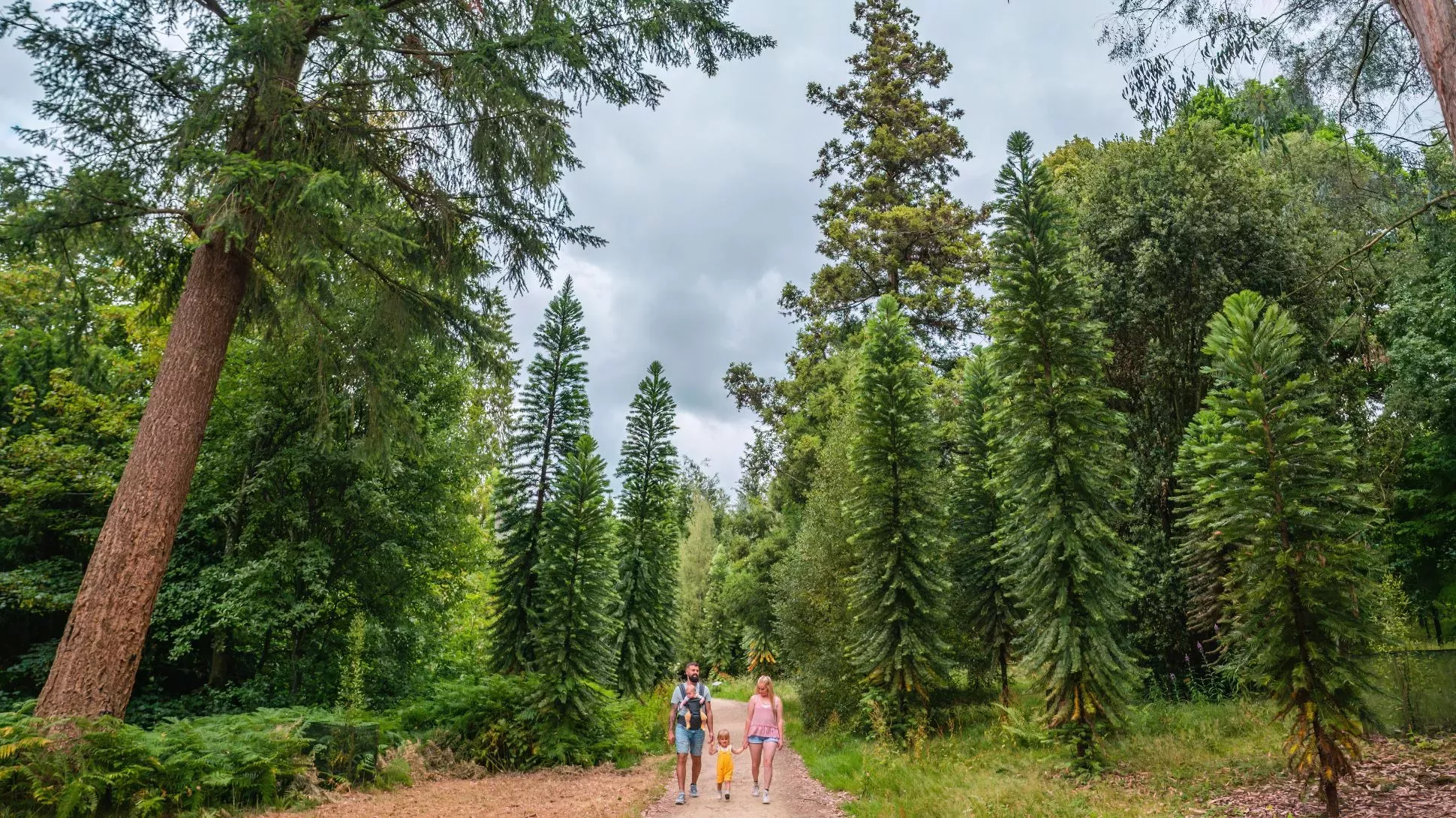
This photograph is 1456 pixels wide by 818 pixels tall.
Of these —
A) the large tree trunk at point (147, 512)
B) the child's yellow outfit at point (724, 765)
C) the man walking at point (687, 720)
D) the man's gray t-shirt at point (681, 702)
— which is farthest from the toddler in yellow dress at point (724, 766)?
the large tree trunk at point (147, 512)

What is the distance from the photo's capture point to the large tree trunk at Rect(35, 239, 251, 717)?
726 cm

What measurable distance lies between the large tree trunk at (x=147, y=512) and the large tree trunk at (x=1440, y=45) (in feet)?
39.2

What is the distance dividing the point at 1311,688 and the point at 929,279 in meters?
16.7

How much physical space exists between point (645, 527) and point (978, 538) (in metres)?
9.62

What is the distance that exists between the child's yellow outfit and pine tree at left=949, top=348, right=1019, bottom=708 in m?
7.72

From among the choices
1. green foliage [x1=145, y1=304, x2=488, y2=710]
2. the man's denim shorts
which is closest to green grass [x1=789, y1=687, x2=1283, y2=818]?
the man's denim shorts

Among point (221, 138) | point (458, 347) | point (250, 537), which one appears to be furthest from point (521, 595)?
point (221, 138)

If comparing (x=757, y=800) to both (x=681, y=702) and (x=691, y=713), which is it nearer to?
(x=691, y=713)

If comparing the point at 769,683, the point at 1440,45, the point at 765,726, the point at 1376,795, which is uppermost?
the point at 1440,45

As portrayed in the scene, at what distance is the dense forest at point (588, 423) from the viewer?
786 cm

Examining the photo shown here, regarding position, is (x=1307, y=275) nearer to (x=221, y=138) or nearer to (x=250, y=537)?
(x=221, y=138)

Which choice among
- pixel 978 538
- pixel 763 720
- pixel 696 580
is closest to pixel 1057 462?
pixel 763 720

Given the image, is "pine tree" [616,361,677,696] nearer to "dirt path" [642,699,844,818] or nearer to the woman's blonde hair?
"dirt path" [642,699,844,818]

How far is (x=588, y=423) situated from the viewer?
17672mm
